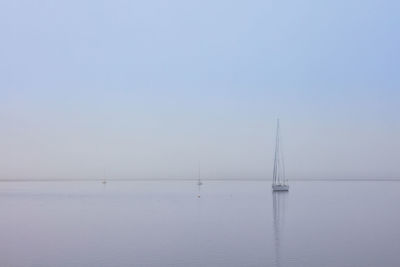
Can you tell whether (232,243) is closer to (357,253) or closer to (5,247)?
(357,253)

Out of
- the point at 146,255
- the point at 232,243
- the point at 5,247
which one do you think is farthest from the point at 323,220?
the point at 5,247

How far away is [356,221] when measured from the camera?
51.6m

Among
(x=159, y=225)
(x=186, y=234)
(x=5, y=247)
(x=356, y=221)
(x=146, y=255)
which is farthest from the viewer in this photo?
(x=356, y=221)

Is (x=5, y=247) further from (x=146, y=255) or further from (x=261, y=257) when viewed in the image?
(x=261, y=257)

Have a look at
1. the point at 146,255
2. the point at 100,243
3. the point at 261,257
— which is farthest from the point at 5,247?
the point at 261,257

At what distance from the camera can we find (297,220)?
5369cm

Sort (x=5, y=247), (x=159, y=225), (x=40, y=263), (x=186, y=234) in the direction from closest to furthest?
(x=40, y=263) → (x=5, y=247) → (x=186, y=234) → (x=159, y=225)

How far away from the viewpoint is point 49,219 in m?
54.2

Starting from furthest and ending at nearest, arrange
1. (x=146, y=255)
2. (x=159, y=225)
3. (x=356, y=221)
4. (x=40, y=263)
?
(x=356, y=221) → (x=159, y=225) → (x=146, y=255) → (x=40, y=263)

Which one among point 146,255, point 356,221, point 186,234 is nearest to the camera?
point 146,255

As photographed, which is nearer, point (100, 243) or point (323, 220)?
point (100, 243)

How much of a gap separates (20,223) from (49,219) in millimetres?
4254

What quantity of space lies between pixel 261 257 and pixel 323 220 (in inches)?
947

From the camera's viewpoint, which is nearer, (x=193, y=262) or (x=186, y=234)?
(x=193, y=262)
